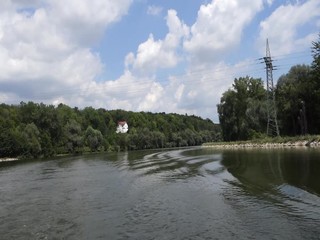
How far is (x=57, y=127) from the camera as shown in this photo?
137 meters

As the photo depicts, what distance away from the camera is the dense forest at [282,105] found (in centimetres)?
8538

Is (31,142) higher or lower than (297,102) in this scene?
lower

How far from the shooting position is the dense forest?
8538 cm

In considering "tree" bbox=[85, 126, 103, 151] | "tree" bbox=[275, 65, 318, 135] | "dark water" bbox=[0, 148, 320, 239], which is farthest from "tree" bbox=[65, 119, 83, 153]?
"dark water" bbox=[0, 148, 320, 239]

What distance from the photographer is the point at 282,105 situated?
305ft

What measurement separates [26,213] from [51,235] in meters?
5.22

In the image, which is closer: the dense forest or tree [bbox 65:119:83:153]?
the dense forest

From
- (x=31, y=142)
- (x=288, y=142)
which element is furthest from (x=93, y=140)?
(x=288, y=142)

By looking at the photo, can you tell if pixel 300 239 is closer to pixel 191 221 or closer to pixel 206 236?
pixel 206 236

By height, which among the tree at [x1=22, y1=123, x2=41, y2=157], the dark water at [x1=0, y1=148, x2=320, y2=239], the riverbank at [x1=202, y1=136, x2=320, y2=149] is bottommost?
the dark water at [x1=0, y1=148, x2=320, y2=239]

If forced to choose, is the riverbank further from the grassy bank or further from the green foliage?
the green foliage

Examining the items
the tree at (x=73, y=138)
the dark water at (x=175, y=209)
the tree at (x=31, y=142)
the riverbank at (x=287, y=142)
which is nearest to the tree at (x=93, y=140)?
the tree at (x=73, y=138)

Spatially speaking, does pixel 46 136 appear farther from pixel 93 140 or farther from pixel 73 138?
pixel 93 140

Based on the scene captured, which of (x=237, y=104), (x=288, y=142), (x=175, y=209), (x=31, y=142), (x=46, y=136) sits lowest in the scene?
(x=175, y=209)
